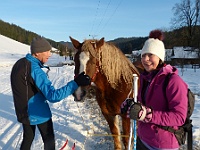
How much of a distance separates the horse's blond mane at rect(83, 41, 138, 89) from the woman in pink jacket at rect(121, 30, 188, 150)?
137cm

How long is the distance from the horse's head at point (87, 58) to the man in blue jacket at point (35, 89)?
489 mm

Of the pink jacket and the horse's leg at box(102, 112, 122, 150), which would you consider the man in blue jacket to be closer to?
the pink jacket

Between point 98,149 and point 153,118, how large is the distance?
2.70 meters

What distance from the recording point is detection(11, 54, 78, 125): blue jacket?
244 cm

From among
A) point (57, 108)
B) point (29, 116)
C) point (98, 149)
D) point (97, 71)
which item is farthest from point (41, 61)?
point (57, 108)

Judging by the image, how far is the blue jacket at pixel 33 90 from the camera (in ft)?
8.01

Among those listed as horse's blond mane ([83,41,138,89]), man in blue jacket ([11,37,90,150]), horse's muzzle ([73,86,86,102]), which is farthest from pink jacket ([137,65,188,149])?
horse's blond mane ([83,41,138,89])

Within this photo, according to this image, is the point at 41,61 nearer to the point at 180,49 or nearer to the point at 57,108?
the point at 57,108

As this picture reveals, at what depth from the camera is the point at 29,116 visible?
2.60 meters

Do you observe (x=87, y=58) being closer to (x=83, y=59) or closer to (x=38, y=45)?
(x=83, y=59)

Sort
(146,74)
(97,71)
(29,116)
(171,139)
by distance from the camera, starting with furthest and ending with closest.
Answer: (97,71) < (29,116) < (146,74) < (171,139)

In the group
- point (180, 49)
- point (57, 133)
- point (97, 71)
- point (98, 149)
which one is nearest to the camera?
point (97, 71)

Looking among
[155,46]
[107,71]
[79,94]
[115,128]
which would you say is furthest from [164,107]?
[115,128]

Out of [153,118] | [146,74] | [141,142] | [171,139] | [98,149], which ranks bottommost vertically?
[98,149]
